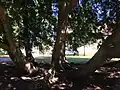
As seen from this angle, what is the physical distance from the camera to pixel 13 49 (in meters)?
8.92

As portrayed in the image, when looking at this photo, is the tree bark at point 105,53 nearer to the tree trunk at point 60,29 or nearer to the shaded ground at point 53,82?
the shaded ground at point 53,82

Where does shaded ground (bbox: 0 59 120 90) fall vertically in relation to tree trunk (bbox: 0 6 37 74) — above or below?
below

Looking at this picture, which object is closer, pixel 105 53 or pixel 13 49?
pixel 105 53

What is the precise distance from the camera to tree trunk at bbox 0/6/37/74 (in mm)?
8328

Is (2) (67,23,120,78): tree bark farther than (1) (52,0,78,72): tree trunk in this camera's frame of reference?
No

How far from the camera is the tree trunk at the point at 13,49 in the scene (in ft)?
27.3

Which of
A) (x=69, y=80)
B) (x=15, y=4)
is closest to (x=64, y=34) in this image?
(x=69, y=80)

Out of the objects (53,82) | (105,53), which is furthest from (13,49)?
(105,53)

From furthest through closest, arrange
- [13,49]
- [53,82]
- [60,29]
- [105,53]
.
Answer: [60,29] < [53,82] < [13,49] < [105,53]

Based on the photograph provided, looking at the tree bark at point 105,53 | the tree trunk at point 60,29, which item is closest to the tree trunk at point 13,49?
the tree trunk at point 60,29

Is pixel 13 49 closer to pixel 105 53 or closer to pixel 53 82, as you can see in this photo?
Answer: pixel 53 82

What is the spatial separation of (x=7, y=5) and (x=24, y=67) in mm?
2225

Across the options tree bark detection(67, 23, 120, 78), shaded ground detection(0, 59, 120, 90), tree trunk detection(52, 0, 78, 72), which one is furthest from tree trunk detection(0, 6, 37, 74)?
tree bark detection(67, 23, 120, 78)

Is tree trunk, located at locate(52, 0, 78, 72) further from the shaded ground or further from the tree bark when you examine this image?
the tree bark
